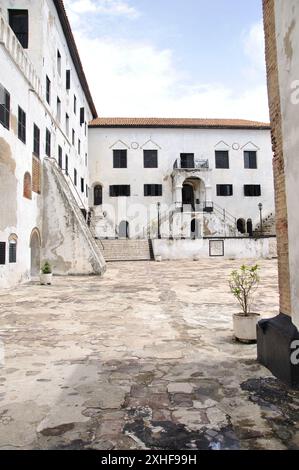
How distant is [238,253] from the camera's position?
26.5 metres

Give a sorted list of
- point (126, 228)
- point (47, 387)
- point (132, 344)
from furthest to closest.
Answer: point (126, 228)
point (132, 344)
point (47, 387)

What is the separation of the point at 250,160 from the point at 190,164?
662 cm

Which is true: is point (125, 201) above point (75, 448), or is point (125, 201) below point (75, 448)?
above

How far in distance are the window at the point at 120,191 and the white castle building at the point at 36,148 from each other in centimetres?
1096

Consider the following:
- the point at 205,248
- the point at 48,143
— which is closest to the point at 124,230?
the point at 205,248

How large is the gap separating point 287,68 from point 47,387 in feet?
15.4

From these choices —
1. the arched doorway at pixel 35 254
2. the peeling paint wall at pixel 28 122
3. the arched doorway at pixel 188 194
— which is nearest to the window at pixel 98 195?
the arched doorway at pixel 188 194

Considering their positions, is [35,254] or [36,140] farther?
[35,254]

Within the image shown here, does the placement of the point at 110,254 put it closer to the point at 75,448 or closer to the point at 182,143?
the point at 182,143

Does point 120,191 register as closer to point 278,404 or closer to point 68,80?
point 68,80

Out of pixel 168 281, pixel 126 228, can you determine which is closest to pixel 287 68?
pixel 168 281

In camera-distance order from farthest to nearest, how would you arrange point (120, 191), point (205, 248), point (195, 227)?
point (120, 191) → point (195, 227) → point (205, 248)

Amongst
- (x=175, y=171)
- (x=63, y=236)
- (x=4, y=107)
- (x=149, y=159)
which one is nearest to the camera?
(x=4, y=107)

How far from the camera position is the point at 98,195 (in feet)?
111
